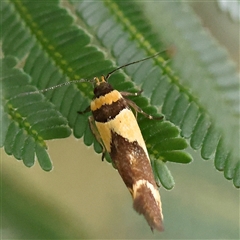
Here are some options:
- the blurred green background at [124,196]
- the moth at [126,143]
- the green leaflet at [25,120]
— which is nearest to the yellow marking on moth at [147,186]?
the moth at [126,143]

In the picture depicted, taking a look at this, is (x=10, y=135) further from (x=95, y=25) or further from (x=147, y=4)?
(x=147, y=4)

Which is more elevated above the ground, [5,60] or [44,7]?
[44,7]

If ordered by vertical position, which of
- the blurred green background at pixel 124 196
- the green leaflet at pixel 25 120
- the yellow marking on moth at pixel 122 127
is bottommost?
the blurred green background at pixel 124 196

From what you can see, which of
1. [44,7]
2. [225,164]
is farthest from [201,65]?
[44,7]

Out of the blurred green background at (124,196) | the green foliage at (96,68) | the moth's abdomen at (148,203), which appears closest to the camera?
the moth's abdomen at (148,203)

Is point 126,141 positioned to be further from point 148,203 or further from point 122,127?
point 148,203

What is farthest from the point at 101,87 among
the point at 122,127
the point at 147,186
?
the point at 147,186

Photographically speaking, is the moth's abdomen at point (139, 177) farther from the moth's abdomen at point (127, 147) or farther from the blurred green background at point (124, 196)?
the blurred green background at point (124, 196)
